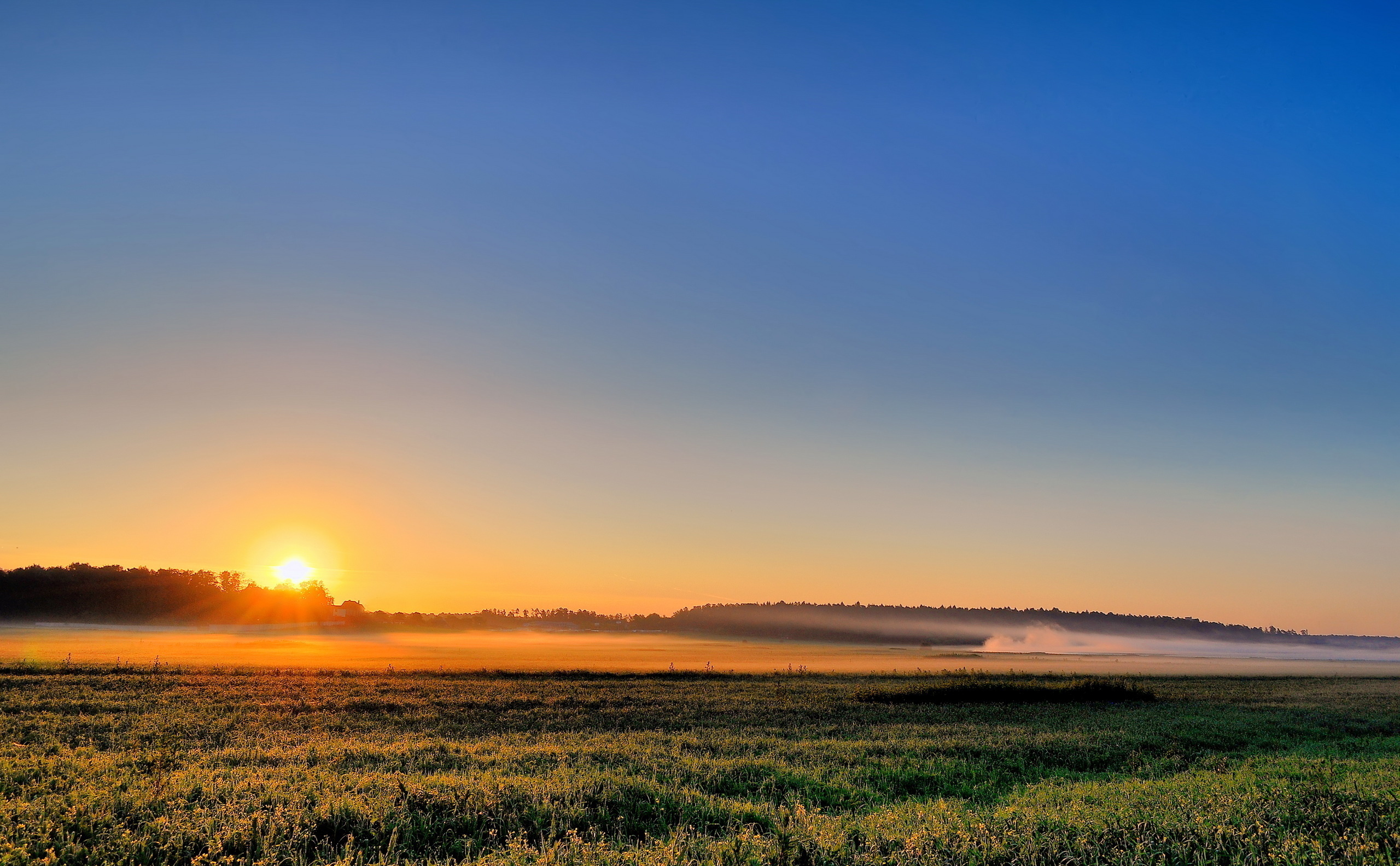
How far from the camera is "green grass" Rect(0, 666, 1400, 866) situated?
11539mm

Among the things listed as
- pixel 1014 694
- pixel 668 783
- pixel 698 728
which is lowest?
pixel 1014 694

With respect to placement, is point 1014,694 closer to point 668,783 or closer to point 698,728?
Answer: point 698,728

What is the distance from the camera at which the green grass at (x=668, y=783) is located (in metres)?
11.5

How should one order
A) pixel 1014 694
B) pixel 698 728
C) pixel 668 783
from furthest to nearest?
pixel 1014 694 → pixel 698 728 → pixel 668 783

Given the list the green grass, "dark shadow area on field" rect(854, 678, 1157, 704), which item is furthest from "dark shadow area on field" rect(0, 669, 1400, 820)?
"dark shadow area on field" rect(854, 678, 1157, 704)

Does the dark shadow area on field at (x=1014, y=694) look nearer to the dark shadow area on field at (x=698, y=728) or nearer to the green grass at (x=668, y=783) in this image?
the dark shadow area on field at (x=698, y=728)

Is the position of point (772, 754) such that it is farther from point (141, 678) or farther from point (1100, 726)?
point (141, 678)

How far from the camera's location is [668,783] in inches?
704

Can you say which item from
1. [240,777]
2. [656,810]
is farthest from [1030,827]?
[240,777]

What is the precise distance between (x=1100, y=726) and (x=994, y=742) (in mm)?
11530

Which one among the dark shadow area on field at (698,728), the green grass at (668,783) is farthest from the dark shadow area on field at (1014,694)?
the green grass at (668,783)

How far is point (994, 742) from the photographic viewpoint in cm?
2831

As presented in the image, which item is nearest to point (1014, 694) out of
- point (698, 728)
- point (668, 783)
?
point (698, 728)

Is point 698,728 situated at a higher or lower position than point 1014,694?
higher
